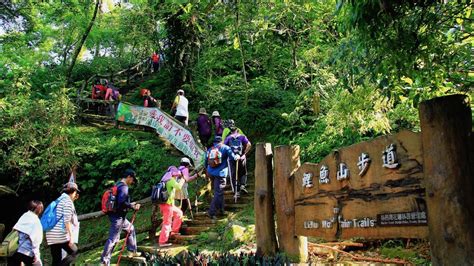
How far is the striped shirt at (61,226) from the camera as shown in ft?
20.1

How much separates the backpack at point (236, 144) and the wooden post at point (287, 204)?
420 cm

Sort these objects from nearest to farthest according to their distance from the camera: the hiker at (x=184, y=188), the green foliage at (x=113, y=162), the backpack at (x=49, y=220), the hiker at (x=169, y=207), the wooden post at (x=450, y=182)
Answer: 1. the wooden post at (x=450, y=182)
2. the backpack at (x=49, y=220)
3. the hiker at (x=169, y=207)
4. the hiker at (x=184, y=188)
5. the green foliage at (x=113, y=162)

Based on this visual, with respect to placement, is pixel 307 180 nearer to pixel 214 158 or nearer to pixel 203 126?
pixel 214 158

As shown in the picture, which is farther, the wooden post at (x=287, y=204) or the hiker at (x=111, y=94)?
the hiker at (x=111, y=94)

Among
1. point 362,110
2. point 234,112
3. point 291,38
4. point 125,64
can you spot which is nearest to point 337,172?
point 362,110

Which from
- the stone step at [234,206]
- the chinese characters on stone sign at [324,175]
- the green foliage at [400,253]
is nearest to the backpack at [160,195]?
the stone step at [234,206]

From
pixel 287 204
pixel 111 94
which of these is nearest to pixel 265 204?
pixel 287 204

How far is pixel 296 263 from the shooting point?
440 cm

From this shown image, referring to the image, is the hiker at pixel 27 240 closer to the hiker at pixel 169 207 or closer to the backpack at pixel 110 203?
the backpack at pixel 110 203

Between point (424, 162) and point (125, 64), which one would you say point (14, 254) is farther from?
point (125, 64)

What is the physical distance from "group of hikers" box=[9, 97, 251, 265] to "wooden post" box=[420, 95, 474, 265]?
5.11m

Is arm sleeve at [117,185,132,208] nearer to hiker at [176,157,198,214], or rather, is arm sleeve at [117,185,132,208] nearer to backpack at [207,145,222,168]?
hiker at [176,157,198,214]

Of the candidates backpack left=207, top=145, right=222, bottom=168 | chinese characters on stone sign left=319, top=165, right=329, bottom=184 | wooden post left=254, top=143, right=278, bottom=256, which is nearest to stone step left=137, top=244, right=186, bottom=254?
backpack left=207, top=145, right=222, bottom=168

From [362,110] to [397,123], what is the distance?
7.14 feet
